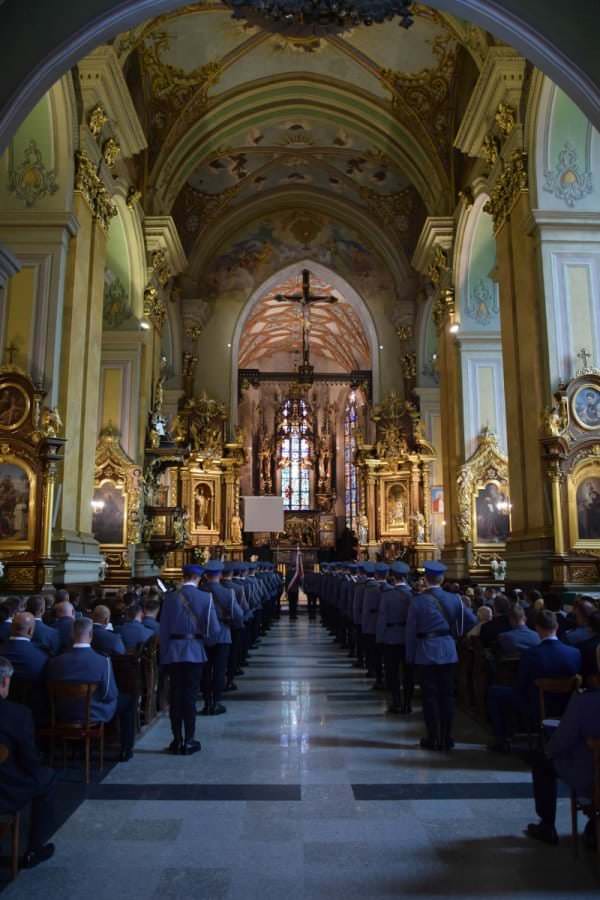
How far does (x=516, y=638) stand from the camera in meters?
5.98

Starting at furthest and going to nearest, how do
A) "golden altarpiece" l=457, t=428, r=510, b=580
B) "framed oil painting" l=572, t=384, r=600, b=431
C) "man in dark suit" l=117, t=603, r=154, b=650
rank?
1. "golden altarpiece" l=457, t=428, r=510, b=580
2. "framed oil painting" l=572, t=384, r=600, b=431
3. "man in dark suit" l=117, t=603, r=154, b=650

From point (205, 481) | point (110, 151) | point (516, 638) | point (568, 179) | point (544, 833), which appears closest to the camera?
point (544, 833)

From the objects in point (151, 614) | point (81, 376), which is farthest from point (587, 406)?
point (81, 376)

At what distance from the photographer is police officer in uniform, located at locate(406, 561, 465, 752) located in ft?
19.5

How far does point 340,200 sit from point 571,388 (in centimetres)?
1468

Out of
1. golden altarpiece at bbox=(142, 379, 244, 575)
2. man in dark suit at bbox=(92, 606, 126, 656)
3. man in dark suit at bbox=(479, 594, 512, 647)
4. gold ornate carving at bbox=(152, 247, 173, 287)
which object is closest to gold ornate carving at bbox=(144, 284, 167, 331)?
gold ornate carving at bbox=(152, 247, 173, 287)

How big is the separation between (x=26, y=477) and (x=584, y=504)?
729cm

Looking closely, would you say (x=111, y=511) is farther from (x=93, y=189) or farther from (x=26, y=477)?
(x=93, y=189)

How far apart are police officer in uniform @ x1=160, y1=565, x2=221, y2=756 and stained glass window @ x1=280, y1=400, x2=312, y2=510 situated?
31661mm

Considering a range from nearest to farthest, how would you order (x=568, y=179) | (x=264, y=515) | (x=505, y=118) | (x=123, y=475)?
(x=568, y=179), (x=505, y=118), (x=123, y=475), (x=264, y=515)

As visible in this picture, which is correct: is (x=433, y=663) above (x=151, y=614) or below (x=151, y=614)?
below

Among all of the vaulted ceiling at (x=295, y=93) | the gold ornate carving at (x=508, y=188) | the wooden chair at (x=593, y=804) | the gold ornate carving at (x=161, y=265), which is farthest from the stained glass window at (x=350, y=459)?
the wooden chair at (x=593, y=804)

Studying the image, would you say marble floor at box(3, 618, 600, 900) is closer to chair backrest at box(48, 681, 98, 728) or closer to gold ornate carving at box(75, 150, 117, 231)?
chair backrest at box(48, 681, 98, 728)

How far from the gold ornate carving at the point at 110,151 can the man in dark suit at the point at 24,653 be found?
30.7 feet
